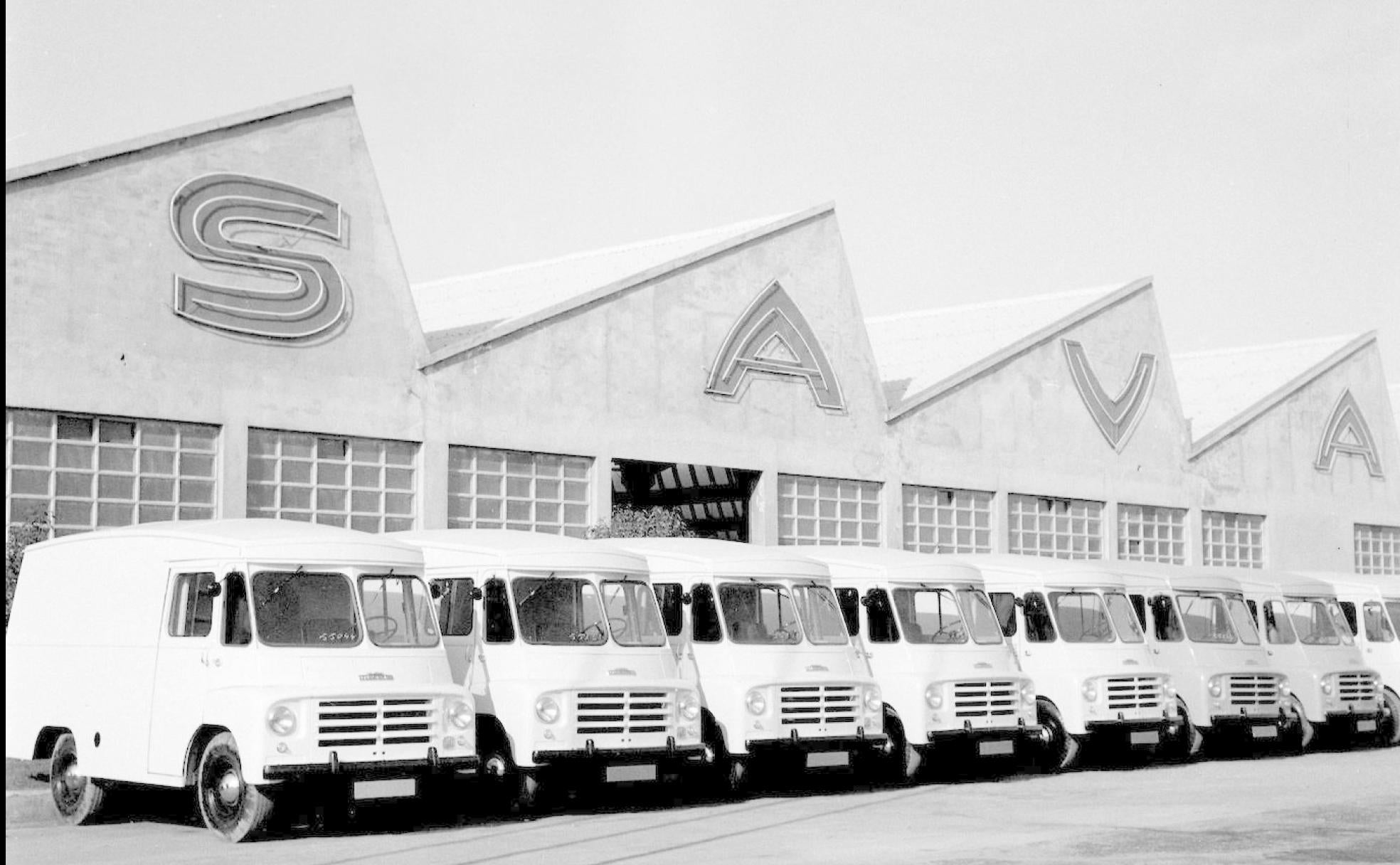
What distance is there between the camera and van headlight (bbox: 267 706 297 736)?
43.4 feet

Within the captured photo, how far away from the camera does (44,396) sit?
67.8ft

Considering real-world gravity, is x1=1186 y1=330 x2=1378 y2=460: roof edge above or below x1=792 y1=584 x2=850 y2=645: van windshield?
above

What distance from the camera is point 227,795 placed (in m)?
13.5

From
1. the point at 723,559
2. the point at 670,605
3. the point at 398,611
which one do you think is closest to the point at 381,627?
the point at 398,611

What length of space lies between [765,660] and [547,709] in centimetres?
281

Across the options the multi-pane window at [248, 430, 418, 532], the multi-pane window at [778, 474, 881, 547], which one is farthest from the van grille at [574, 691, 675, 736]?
the multi-pane window at [778, 474, 881, 547]

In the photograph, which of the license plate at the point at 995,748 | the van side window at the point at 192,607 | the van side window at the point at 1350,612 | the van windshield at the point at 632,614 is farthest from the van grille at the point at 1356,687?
the van side window at the point at 192,607

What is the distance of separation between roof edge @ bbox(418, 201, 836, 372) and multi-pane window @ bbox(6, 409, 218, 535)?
372 centimetres

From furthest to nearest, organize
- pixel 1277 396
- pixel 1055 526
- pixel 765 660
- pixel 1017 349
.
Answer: pixel 1277 396 → pixel 1055 526 → pixel 1017 349 → pixel 765 660

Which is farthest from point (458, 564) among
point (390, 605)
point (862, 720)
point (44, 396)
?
point (44, 396)

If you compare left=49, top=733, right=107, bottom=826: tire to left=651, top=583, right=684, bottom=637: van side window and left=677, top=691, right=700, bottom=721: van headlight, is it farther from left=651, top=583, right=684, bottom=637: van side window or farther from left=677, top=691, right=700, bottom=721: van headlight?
left=651, top=583, right=684, bottom=637: van side window

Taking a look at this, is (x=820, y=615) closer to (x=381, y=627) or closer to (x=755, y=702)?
(x=755, y=702)

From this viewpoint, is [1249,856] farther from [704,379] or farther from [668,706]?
[704,379]

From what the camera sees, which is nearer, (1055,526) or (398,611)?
(398,611)
